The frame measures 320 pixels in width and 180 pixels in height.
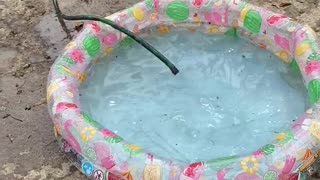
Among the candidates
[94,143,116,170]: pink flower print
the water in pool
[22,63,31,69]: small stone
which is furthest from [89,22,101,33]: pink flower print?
[94,143,116,170]: pink flower print

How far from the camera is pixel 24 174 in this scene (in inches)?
86.4

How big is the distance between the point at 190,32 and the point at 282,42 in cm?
Result: 40

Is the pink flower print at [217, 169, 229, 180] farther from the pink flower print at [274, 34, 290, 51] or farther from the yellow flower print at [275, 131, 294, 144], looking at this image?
the pink flower print at [274, 34, 290, 51]

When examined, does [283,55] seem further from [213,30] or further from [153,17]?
[153,17]

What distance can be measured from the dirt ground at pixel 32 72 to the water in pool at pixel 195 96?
0.69 ft

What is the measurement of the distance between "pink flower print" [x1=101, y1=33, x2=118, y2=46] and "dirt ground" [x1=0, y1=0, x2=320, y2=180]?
0.95 feet

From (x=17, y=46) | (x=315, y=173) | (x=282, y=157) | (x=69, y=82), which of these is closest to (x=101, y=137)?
(x=69, y=82)

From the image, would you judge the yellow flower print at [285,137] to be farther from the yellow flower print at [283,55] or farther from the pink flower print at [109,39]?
the pink flower print at [109,39]

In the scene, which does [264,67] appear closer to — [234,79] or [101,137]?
[234,79]

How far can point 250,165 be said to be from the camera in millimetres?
1880

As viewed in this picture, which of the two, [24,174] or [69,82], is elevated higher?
[69,82]

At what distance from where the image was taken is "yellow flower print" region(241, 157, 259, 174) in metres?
1.88

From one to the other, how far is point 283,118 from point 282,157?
14.7 inches

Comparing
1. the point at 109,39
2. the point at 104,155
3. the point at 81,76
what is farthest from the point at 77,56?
the point at 104,155
